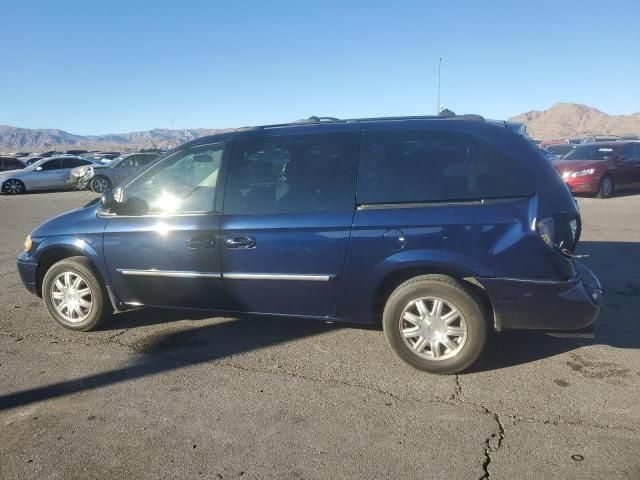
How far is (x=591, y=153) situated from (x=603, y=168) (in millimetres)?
837

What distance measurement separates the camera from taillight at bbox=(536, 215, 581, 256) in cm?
341

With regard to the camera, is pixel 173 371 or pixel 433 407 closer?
pixel 433 407

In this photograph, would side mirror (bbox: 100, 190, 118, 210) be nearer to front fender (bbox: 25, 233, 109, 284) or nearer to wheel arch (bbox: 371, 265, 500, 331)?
front fender (bbox: 25, 233, 109, 284)

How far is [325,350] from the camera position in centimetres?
416

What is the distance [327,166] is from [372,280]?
3.11ft

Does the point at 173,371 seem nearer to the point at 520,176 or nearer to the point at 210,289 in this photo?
the point at 210,289

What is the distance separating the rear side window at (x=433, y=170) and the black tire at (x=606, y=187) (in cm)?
1246

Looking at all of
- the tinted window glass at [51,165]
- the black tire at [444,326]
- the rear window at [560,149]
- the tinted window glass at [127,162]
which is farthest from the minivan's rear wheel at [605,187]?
the tinted window glass at [51,165]

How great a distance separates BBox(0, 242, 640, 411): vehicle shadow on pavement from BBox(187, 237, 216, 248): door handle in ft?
2.88

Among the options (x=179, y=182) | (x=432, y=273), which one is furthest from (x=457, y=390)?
(x=179, y=182)

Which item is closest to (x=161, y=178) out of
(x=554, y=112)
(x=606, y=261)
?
(x=606, y=261)

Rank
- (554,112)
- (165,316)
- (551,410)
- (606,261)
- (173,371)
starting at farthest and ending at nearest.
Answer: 1. (554,112)
2. (606,261)
3. (165,316)
4. (173,371)
5. (551,410)

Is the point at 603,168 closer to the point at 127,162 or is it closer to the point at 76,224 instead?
the point at 76,224

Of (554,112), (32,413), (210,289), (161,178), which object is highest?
(554,112)
